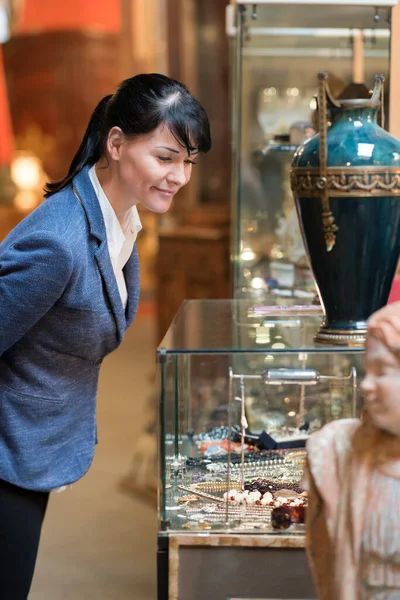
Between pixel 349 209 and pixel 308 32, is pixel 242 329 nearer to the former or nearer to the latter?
pixel 349 209

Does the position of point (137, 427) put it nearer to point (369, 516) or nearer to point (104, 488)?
point (104, 488)

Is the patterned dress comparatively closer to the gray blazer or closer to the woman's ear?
the gray blazer

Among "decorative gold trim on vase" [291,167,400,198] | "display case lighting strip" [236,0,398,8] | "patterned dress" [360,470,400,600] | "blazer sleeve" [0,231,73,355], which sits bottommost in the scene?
"patterned dress" [360,470,400,600]

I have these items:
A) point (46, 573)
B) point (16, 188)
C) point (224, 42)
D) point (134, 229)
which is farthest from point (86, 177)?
point (16, 188)

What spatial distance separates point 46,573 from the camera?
151 inches

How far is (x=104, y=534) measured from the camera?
428 cm

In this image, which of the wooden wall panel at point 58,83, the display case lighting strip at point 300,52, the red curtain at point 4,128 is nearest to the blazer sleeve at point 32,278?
the display case lighting strip at point 300,52

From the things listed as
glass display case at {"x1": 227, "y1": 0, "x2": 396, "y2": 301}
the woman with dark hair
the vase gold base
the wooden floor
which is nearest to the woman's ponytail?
the woman with dark hair

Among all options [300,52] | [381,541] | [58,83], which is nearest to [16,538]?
[381,541]

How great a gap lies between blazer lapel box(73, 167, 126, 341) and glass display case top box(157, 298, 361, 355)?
116 millimetres

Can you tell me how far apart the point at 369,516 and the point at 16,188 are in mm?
9053

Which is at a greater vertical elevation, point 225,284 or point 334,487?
Answer: point 334,487

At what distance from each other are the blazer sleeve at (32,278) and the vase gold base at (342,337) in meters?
0.54

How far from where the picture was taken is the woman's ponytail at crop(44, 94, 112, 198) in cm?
202
